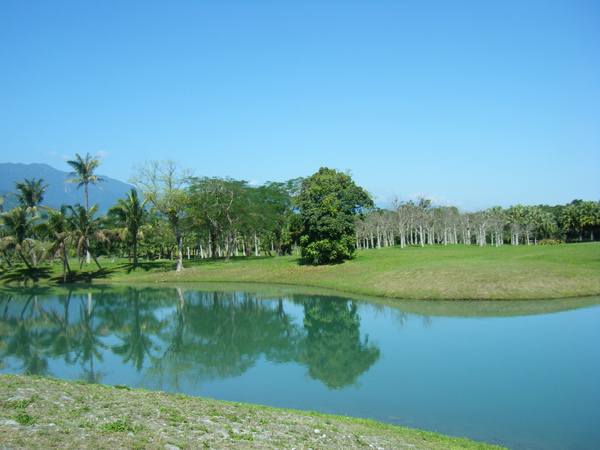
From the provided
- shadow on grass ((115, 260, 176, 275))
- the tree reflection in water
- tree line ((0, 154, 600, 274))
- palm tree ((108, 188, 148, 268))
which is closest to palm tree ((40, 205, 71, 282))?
tree line ((0, 154, 600, 274))

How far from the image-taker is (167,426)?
9.37 meters

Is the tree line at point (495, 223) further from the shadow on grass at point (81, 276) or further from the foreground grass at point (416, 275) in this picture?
the shadow on grass at point (81, 276)

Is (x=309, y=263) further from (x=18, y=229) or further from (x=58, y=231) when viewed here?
(x=18, y=229)

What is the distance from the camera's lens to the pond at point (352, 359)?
12.3 metres

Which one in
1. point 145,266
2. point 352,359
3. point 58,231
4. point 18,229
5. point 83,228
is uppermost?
point 18,229

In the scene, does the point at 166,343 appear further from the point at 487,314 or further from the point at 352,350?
the point at 487,314

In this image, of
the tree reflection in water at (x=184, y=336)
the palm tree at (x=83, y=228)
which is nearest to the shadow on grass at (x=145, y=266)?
the palm tree at (x=83, y=228)

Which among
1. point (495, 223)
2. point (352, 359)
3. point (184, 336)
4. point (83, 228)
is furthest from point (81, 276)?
point (495, 223)

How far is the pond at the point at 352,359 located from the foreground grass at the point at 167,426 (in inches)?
76.8

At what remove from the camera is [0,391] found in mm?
10891

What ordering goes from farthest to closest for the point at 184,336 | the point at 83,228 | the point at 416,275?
the point at 83,228, the point at 416,275, the point at 184,336

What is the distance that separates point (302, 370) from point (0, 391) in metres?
9.92

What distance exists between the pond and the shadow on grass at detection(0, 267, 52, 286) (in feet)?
68.4

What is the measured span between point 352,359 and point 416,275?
1945cm
